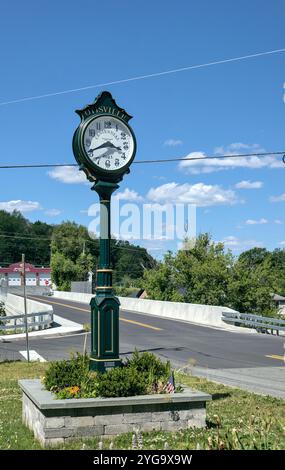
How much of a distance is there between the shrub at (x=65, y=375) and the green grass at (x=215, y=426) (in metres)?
0.67

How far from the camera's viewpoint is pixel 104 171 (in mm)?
8828

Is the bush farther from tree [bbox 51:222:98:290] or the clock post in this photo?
tree [bbox 51:222:98:290]

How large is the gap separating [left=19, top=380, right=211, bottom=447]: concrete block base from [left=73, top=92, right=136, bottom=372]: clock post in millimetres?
1026

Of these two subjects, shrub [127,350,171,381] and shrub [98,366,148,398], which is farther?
shrub [127,350,171,381]

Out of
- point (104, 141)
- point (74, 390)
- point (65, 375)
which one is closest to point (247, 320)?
point (104, 141)

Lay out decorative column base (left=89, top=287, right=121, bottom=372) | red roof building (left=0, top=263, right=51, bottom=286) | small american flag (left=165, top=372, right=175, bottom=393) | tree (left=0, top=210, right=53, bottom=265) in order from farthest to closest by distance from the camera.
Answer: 1. tree (left=0, top=210, right=53, bottom=265)
2. red roof building (left=0, top=263, right=51, bottom=286)
3. decorative column base (left=89, top=287, right=121, bottom=372)
4. small american flag (left=165, top=372, right=175, bottom=393)

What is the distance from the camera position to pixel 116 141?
29.8 ft

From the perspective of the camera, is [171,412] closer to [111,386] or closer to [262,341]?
[111,386]

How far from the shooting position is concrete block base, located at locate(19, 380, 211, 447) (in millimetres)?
7074

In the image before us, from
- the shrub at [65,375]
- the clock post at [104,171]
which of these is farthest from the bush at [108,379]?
the clock post at [104,171]

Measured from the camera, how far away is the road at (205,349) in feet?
47.4

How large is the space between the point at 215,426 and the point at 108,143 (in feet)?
14.0

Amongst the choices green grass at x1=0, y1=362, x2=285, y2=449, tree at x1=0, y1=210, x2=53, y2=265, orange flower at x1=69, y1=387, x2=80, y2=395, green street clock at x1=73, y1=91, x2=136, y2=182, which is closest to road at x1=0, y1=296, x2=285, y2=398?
green grass at x1=0, y1=362, x2=285, y2=449
